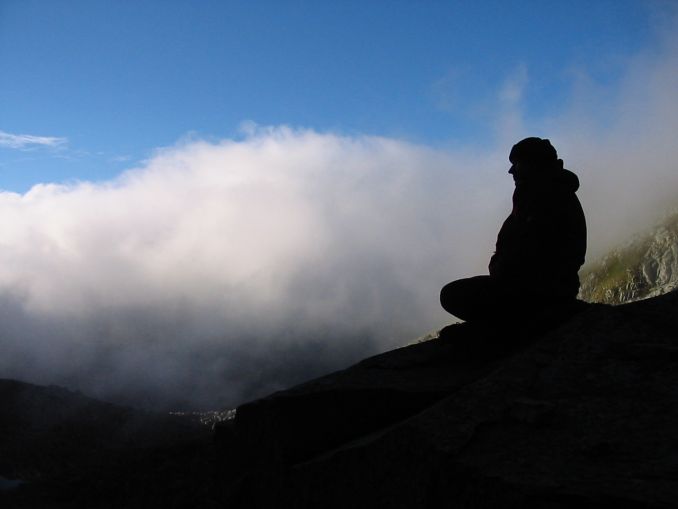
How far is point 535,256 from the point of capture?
33.6 ft

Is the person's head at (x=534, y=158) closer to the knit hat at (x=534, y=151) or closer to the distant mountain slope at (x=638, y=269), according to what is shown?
the knit hat at (x=534, y=151)

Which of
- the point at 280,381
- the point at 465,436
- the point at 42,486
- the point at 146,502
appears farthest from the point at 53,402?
the point at 280,381

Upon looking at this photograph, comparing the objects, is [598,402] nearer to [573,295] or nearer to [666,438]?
[666,438]

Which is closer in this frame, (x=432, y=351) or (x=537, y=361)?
(x=537, y=361)

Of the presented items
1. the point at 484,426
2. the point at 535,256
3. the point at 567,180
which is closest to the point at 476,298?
the point at 535,256

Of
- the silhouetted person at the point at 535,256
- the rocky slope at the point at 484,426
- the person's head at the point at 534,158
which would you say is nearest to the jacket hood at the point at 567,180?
the silhouetted person at the point at 535,256

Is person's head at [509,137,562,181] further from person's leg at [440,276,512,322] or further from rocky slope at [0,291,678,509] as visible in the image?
rocky slope at [0,291,678,509]

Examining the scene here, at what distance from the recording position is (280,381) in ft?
627

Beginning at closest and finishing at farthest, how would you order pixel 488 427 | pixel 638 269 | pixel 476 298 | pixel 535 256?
1. pixel 488 427
2. pixel 476 298
3. pixel 535 256
4. pixel 638 269

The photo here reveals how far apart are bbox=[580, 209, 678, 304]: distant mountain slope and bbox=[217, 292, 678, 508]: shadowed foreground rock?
10281cm

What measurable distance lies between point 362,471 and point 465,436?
1422 millimetres

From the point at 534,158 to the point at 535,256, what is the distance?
5.15ft

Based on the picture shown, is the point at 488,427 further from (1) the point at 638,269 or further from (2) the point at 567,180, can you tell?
(1) the point at 638,269

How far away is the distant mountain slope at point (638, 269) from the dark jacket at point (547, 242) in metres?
102
